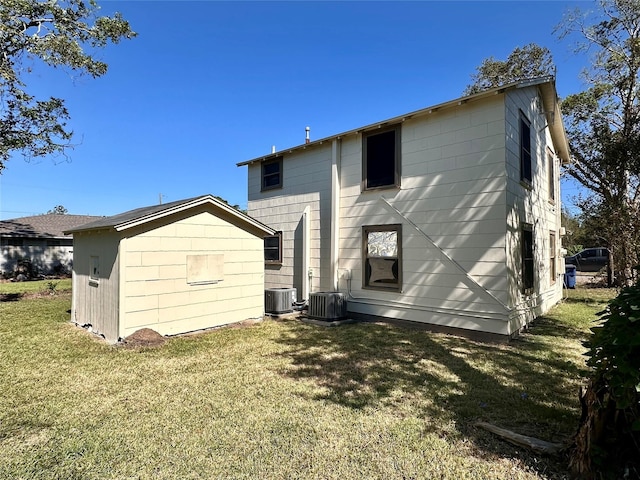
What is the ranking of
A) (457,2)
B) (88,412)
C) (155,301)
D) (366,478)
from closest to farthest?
(366,478), (88,412), (155,301), (457,2)

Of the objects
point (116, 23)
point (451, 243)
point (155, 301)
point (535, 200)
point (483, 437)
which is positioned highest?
point (116, 23)

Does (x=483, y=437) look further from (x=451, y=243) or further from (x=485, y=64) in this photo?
(x=485, y=64)

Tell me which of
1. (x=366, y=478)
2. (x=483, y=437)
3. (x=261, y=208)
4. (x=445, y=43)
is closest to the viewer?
(x=366, y=478)

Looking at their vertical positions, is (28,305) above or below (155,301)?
below

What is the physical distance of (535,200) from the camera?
28.1ft

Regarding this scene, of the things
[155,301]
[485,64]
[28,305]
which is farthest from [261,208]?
[485,64]

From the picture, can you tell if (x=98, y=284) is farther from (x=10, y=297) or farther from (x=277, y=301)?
(x=10, y=297)

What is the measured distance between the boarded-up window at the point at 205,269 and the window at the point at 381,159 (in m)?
4.17

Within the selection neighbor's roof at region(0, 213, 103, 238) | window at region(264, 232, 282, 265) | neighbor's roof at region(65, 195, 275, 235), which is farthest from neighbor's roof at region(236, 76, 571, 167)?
neighbor's roof at region(0, 213, 103, 238)

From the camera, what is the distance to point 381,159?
8.48m

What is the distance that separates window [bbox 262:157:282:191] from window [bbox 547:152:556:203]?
28.0 feet

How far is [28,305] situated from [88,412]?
10146 mm

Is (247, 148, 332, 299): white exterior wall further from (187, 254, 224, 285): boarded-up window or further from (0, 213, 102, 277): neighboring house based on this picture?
(0, 213, 102, 277): neighboring house

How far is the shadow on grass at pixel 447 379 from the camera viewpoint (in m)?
3.34
